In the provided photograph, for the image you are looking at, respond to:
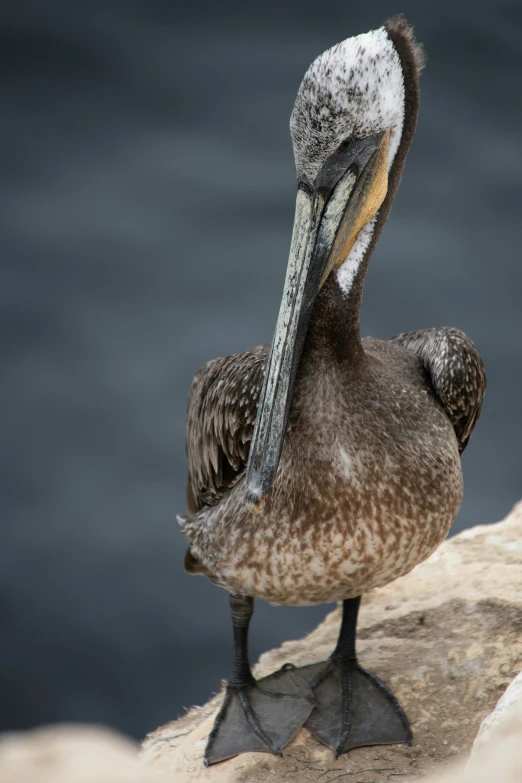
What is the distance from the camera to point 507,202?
704 cm

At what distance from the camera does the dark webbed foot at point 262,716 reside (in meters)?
3.63

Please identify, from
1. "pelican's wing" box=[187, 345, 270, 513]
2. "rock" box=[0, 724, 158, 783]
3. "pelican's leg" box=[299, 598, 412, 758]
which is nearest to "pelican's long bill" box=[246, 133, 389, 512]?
"pelican's wing" box=[187, 345, 270, 513]

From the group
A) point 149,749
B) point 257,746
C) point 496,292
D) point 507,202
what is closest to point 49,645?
point 149,749

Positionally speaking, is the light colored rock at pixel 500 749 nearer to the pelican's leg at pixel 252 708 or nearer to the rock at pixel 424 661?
the rock at pixel 424 661

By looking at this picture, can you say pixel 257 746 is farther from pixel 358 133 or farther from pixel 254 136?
pixel 254 136

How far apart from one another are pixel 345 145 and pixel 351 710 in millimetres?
2034

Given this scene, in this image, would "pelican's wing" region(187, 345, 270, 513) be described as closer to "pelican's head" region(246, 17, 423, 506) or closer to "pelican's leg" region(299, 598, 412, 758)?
"pelican's head" region(246, 17, 423, 506)

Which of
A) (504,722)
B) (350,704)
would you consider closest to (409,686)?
(350,704)

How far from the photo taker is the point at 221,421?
359 cm

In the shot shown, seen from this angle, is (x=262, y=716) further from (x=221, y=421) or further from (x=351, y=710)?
(x=221, y=421)

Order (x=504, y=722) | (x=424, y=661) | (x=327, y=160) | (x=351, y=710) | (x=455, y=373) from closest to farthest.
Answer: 1. (x=504, y=722)
2. (x=327, y=160)
3. (x=455, y=373)
4. (x=351, y=710)
5. (x=424, y=661)

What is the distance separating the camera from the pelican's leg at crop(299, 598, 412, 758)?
3.58m

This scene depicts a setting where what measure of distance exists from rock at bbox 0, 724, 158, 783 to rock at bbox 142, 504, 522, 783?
590 mm

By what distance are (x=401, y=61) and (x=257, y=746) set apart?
2.40 metres
